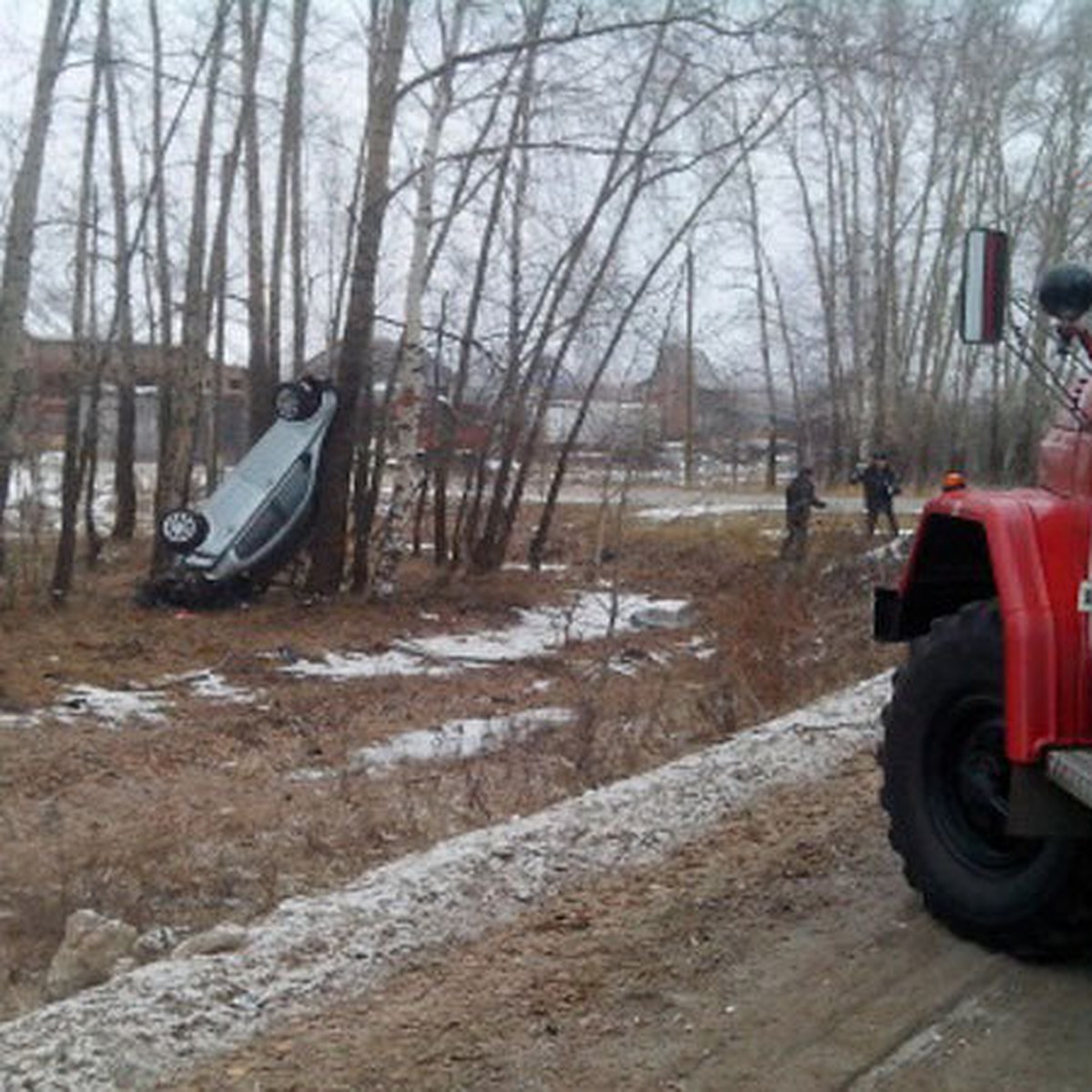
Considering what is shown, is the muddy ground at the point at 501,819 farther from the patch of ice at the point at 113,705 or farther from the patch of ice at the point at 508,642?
the patch of ice at the point at 508,642

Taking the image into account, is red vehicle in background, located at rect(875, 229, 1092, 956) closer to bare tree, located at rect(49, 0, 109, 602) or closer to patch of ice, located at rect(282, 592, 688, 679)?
patch of ice, located at rect(282, 592, 688, 679)

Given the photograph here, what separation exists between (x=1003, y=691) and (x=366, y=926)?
2244mm

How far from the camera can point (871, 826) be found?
6094mm

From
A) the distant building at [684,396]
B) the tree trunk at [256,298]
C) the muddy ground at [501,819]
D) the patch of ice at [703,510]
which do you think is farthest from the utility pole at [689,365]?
the muddy ground at [501,819]

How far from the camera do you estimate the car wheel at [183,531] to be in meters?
16.8

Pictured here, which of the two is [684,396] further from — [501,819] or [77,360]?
[501,819]

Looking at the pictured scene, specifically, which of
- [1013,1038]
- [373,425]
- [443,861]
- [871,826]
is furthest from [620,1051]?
[373,425]

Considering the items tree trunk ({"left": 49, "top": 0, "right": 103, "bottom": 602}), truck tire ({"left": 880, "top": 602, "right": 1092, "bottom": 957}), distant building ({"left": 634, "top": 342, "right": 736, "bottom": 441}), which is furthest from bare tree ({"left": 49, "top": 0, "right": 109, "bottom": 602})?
truck tire ({"left": 880, "top": 602, "right": 1092, "bottom": 957})

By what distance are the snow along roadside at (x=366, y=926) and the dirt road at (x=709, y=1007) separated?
0.14 m

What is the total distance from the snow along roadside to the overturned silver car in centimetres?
1071

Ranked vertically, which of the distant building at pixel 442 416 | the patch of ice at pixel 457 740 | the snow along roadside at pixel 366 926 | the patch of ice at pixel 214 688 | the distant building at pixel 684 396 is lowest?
the patch of ice at pixel 214 688

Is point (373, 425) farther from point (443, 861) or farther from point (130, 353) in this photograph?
point (443, 861)

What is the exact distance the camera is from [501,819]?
288 inches

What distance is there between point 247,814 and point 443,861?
3.54 m
